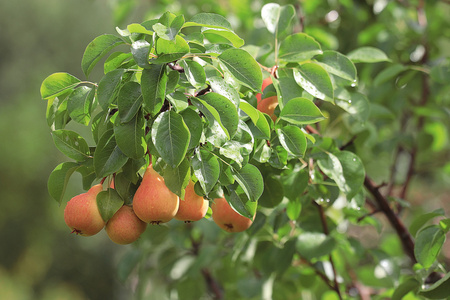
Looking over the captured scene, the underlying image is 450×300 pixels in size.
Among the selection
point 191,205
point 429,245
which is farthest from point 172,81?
point 429,245

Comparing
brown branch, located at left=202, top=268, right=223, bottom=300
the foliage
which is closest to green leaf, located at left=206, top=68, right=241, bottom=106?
the foliage

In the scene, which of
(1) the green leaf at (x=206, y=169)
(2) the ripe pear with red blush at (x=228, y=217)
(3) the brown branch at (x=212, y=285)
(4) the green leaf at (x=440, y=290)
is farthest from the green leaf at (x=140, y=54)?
(3) the brown branch at (x=212, y=285)

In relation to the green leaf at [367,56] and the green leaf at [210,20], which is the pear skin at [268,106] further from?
the green leaf at [367,56]

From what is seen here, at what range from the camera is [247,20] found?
1408mm

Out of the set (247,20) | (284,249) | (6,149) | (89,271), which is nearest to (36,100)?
(6,149)

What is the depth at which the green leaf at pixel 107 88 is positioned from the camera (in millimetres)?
486

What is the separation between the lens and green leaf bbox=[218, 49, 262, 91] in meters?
0.52

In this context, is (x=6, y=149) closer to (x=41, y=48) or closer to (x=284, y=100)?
(x=41, y=48)

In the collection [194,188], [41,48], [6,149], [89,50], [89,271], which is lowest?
[89,271]

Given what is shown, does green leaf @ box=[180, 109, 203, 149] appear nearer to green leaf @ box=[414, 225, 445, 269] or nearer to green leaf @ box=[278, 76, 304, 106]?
green leaf @ box=[278, 76, 304, 106]

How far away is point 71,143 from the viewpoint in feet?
1.77

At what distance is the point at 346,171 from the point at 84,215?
341 millimetres

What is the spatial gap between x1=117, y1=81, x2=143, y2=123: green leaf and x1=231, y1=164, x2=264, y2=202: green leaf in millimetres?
123

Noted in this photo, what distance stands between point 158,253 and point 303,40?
0.78 metres
